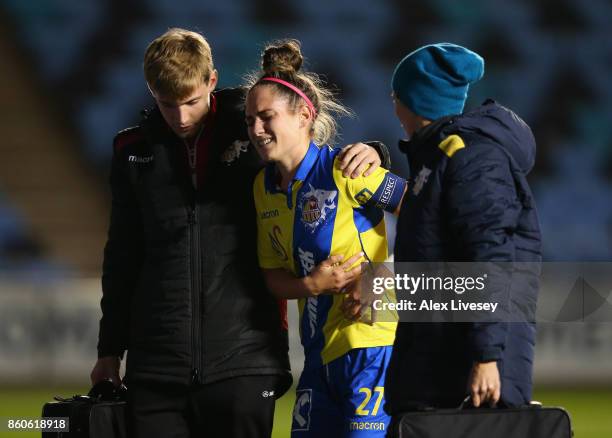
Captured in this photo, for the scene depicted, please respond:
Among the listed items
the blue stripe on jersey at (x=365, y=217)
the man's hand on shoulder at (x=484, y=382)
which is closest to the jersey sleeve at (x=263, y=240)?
the blue stripe on jersey at (x=365, y=217)

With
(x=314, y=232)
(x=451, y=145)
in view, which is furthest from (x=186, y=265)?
(x=451, y=145)

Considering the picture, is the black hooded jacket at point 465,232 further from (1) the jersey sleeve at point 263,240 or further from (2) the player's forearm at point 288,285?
(1) the jersey sleeve at point 263,240

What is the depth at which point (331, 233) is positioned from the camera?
8.88 ft

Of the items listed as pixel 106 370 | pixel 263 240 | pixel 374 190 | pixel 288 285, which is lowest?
pixel 106 370

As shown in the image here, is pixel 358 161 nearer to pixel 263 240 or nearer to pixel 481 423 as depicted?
pixel 263 240

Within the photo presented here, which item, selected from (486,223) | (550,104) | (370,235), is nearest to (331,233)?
(370,235)

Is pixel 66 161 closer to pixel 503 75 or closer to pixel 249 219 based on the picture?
pixel 503 75

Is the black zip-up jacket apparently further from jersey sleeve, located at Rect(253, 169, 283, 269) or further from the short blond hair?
the short blond hair

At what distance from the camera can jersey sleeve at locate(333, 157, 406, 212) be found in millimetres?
2705

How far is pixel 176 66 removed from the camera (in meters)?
2.68

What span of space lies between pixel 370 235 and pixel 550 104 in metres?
8.90

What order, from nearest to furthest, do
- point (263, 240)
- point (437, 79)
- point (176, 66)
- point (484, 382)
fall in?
1. point (484, 382)
2. point (437, 79)
3. point (176, 66)
4. point (263, 240)

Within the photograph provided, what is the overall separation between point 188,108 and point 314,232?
44 cm

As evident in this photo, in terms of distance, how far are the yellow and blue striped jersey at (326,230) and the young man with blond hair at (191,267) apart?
0.19 feet
